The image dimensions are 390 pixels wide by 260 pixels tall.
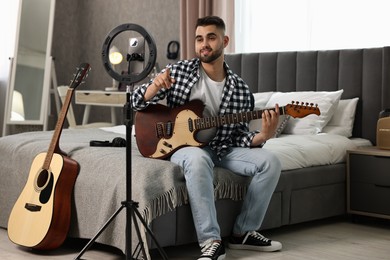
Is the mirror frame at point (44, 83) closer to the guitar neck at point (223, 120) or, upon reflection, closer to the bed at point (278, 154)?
the bed at point (278, 154)

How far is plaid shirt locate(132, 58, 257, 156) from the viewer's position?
321 cm

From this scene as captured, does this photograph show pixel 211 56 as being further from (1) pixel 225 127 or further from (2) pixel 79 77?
(2) pixel 79 77

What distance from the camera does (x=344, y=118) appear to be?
4.21m

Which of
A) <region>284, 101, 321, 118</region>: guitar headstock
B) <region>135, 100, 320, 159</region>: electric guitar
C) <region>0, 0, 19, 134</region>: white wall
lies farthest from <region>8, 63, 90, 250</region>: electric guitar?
<region>0, 0, 19, 134</region>: white wall

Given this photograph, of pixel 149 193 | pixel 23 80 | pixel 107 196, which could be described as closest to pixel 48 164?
pixel 107 196

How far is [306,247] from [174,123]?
0.80 metres

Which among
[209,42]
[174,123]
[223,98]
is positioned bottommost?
[174,123]

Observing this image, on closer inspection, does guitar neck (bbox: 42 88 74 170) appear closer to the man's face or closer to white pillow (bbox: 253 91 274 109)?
the man's face

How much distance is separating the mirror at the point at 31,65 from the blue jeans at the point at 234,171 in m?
3.06

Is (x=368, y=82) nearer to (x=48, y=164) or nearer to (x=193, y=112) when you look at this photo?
(x=193, y=112)

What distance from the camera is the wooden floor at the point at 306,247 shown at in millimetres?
3088

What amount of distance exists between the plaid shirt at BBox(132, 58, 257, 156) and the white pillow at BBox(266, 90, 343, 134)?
0.86m

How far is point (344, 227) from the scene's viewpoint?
3.77 meters

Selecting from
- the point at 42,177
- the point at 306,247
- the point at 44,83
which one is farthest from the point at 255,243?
the point at 44,83
